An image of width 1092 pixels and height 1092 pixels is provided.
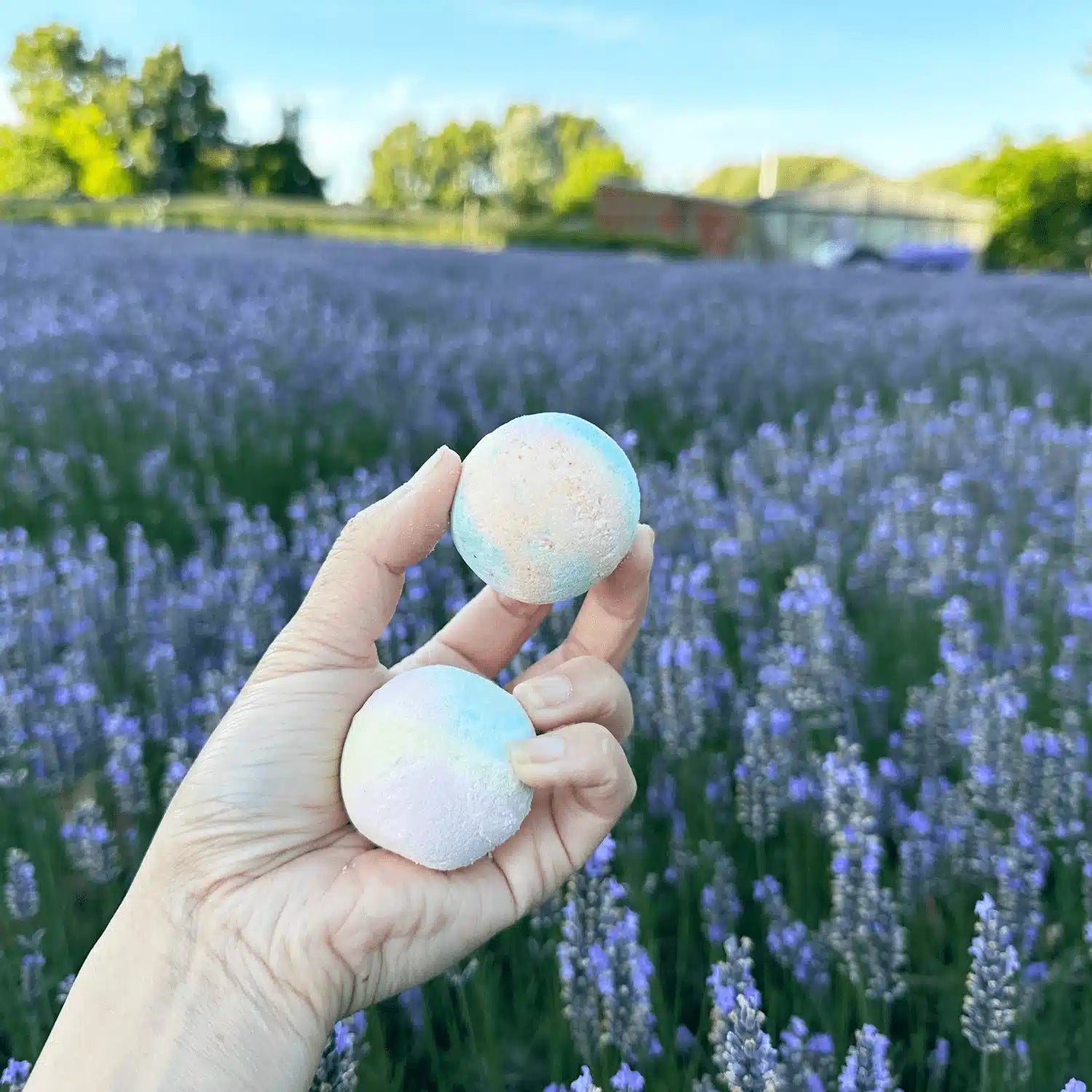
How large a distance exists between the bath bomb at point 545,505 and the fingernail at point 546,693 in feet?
0.36

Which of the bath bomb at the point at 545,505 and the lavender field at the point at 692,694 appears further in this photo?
the lavender field at the point at 692,694

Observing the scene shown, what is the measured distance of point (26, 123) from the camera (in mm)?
63844

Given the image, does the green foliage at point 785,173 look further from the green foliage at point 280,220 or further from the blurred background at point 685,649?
the blurred background at point 685,649

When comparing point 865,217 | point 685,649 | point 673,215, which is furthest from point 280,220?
point 685,649

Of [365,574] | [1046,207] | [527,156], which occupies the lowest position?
[365,574]

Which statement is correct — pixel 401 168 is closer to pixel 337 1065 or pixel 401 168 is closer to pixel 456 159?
pixel 456 159

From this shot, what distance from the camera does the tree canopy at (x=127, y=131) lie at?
60.2 metres

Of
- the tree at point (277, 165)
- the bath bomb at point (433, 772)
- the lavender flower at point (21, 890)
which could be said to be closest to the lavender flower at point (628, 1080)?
the bath bomb at point (433, 772)

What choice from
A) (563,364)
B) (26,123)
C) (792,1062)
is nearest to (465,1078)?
(792,1062)

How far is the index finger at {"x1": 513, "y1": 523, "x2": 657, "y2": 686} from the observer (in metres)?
1.30

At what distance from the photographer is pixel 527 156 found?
7531cm

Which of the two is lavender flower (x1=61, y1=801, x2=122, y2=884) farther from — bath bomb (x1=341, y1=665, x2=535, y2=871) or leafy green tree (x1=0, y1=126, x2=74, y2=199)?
leafy green tree (x1=0, y1=126, x2=74, y2=199)

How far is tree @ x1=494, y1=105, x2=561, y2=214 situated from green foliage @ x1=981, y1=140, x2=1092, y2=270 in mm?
41866

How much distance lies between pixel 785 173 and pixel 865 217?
112221 millimetres
